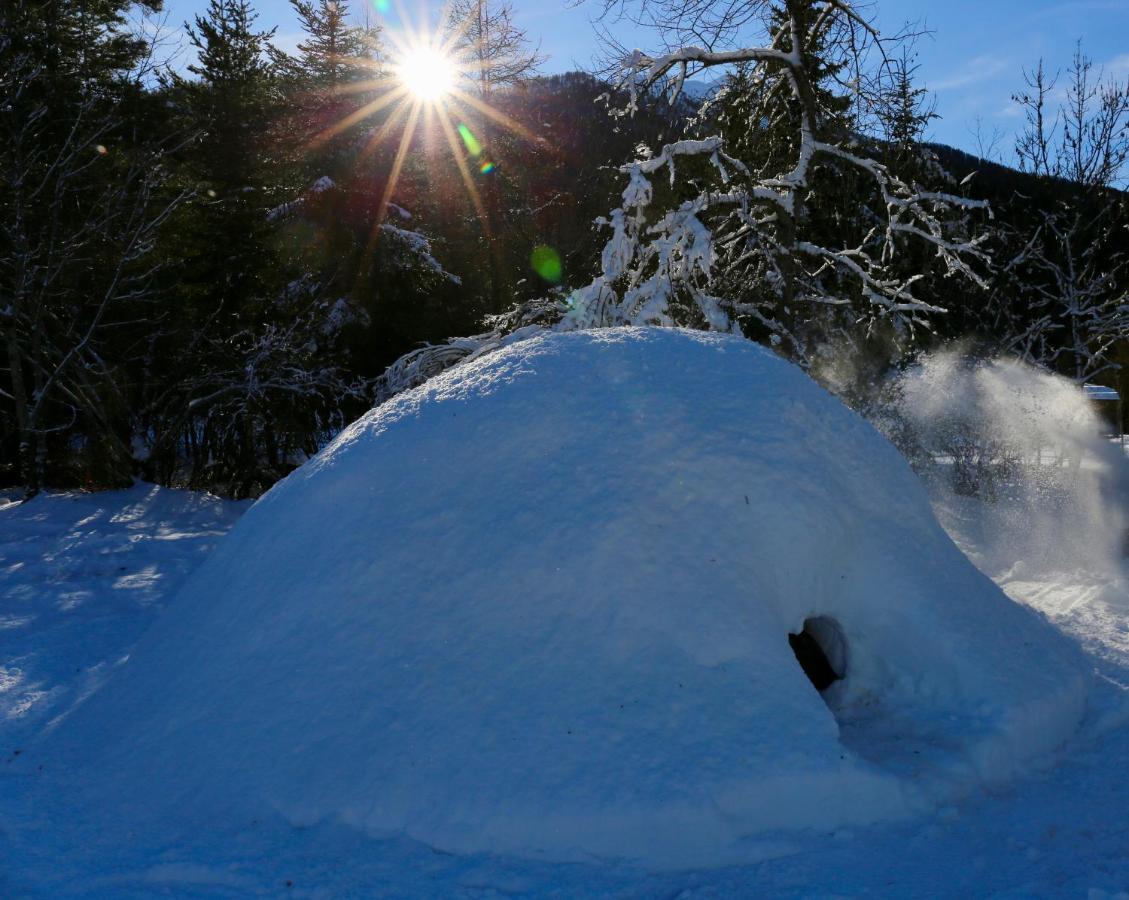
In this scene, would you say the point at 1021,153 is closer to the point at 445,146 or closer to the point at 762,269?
the point at 762,269

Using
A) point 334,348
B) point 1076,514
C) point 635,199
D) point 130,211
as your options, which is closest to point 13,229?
point 130,211

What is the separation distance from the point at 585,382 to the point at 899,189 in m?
6.57

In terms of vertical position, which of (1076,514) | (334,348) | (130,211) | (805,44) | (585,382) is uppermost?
(805,44)

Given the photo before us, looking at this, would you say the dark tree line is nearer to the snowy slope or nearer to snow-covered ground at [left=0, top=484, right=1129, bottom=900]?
the snowy slope

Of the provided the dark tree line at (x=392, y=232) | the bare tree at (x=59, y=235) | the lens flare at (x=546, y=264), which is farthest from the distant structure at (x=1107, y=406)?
the bare tree at (x=59, y=235)

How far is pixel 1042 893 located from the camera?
305 cm

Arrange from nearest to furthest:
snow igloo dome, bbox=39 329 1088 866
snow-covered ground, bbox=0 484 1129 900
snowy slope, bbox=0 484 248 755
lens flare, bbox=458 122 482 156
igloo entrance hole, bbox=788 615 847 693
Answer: snow-covered ground, bbox=0 484 1129 900
snow igloo dome, bbox=39 329 1088 866
igloo entrance hole, bbox=788 615 847 693
snowy slope, bbox=0 484 248 755
lens flare, bbox=458 122 482 156

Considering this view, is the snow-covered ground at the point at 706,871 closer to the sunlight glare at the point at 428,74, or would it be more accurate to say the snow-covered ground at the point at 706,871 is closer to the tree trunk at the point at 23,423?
the tree trunk at the point at 23,423

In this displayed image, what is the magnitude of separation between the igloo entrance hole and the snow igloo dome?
0.02 m

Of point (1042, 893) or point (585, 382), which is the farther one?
point (585, 382)

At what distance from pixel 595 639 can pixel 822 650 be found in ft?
5.33

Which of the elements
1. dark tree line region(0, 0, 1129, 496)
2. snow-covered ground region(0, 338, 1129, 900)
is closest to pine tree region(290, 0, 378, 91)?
dark tree line region(0, 0, 1129, 496)

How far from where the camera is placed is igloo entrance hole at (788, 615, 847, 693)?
4523 mm

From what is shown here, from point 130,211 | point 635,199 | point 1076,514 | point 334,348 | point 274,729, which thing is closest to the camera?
point 274,729
